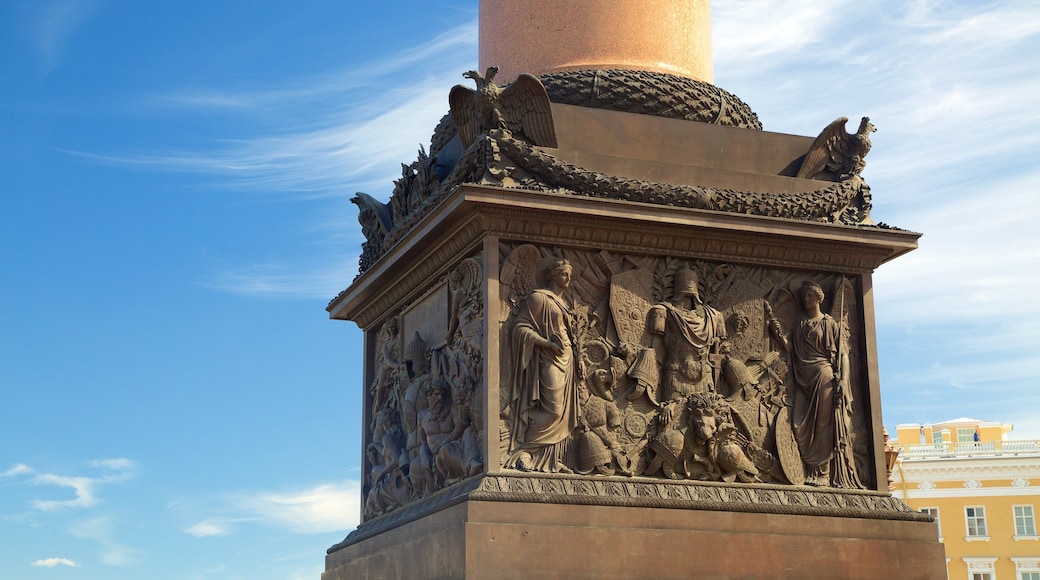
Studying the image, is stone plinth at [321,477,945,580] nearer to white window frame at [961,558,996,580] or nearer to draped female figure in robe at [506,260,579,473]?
draped female figure in robe at [506,260,579,473]

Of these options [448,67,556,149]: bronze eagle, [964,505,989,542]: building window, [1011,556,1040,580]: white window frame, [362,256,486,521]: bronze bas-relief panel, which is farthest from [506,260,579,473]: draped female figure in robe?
[1011,556,1040,580]: white window frame

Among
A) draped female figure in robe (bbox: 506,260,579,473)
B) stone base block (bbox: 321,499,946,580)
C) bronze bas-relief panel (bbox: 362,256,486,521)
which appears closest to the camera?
stone base block (bbox: 321,499,946,580)

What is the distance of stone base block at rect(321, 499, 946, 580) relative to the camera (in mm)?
12492

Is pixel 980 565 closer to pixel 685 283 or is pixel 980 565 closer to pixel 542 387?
pixel 685 283

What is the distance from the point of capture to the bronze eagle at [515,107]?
13758 mm

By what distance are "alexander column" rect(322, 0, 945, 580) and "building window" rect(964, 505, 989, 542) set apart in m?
51.3

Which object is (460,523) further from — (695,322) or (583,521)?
(695,322)

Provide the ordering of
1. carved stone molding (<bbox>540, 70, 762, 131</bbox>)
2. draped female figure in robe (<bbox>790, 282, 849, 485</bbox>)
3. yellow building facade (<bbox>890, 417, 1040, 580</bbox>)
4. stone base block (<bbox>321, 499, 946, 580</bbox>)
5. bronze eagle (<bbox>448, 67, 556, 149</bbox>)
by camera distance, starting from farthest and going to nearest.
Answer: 1. yellow building facade (<bbox>890, 417, 1040, 580</bbox>)
2. carved stone molding (<bbox>540, 70, 762, 131</bbox>)
3. draped female figure in robe (<bbox>790, 282, 849, 485</bbox>)
4. bronze eagle (<bbox>448, 67, 556, 149</bbox>)
5. stone base block (<bbox>321, 499, 946, 580</bbox>)

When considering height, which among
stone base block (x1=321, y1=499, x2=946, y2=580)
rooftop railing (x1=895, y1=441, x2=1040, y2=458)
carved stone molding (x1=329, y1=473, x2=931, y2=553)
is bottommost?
stone base block (x1=321, y1=499, x2=946, y2=580)

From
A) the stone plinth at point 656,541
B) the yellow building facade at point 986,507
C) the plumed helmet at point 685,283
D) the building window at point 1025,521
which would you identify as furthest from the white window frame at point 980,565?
the plumed helmet at point 685,283

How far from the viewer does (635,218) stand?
1352 cm

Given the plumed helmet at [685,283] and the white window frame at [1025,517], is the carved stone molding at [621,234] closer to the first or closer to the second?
the plumed helmet at [685,283]

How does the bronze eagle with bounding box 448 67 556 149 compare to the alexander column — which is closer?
the alexander column

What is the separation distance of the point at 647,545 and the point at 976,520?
5356 cm
